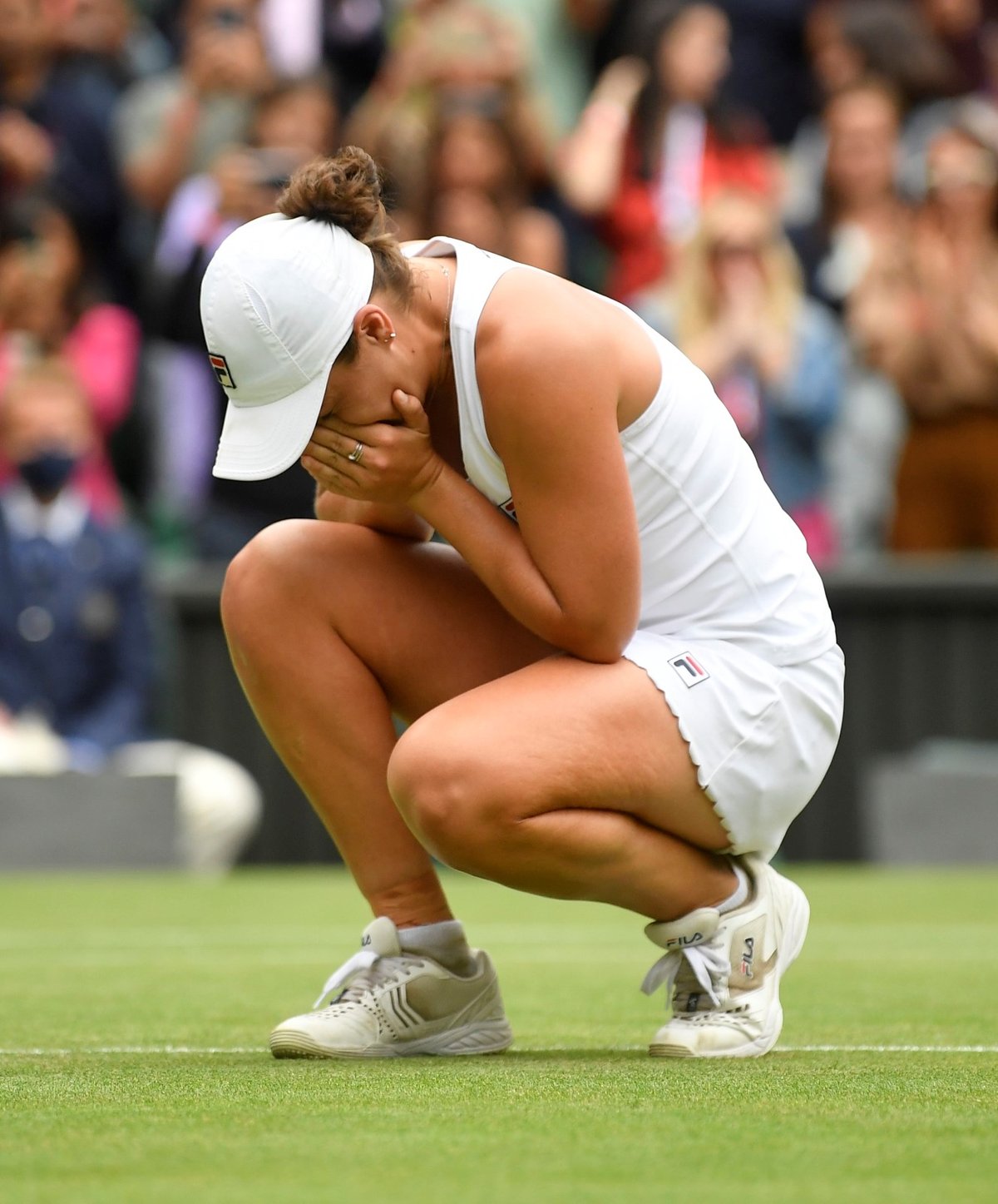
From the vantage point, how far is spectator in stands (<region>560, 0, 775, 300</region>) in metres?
8.33

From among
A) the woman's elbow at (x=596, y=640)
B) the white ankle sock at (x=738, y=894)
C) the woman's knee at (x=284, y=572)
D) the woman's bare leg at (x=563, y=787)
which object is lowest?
the white ankle sock at (x=738, y=894)

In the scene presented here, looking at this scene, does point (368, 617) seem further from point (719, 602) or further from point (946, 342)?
point (946, 342)

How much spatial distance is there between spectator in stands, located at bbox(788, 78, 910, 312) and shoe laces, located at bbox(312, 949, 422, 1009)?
536 cm

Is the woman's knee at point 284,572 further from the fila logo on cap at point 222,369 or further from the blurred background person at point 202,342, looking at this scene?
the blurred background person at point 202,342

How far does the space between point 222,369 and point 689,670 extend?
2.46ft

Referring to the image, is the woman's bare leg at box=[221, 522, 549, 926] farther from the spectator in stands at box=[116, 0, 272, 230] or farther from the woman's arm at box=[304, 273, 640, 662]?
the spectator in stands at box=[116, 0, 272, 230]

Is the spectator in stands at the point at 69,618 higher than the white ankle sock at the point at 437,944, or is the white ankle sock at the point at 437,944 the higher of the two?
the white ankle sock at the point at 437,944

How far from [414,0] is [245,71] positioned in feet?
3.25

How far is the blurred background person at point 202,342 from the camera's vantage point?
Answer: 7.54 m

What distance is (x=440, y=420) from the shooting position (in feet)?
9.79

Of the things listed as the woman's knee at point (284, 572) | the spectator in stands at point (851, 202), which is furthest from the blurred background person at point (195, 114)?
the woman's knee at point (284, 572)

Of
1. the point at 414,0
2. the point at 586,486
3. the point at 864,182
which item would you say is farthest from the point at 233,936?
the point at 414,0

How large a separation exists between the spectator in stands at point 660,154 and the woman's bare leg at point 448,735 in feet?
17.4

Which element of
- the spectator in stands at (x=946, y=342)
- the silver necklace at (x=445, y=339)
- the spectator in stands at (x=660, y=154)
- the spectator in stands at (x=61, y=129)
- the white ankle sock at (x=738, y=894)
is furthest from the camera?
the spectator in stands at (x=61, y=129)
